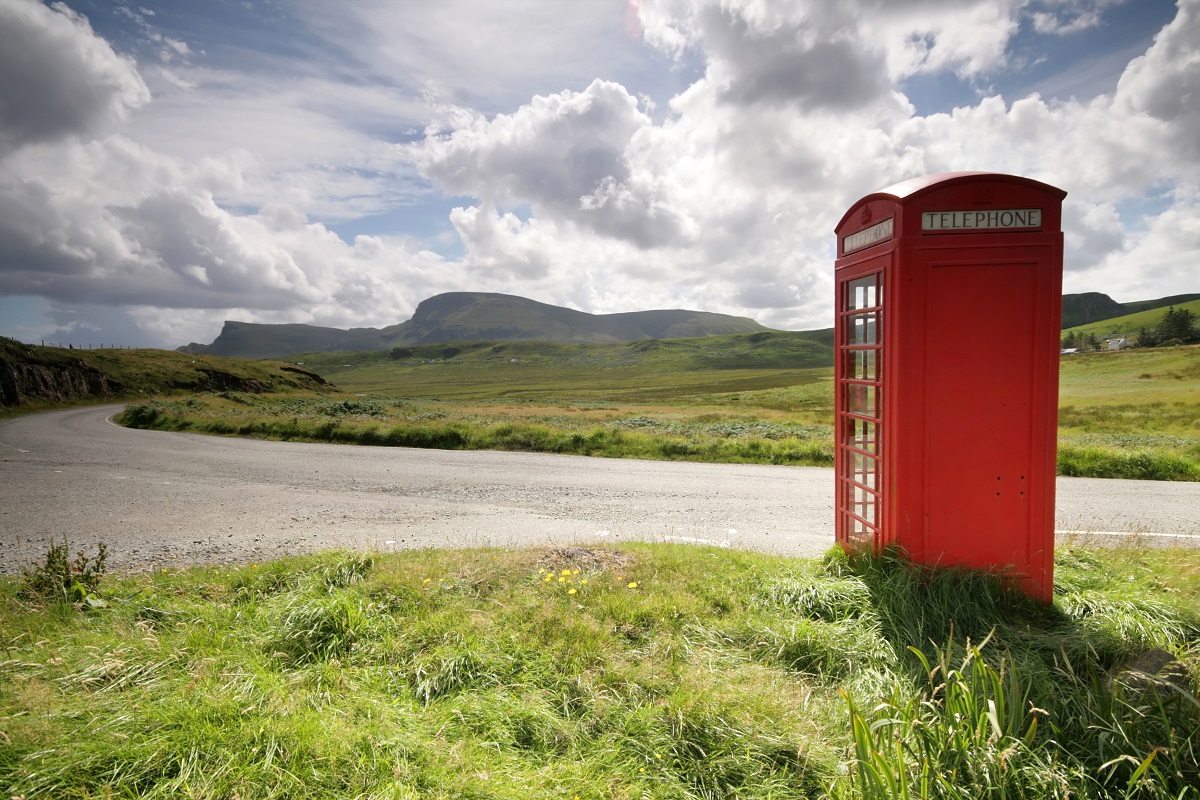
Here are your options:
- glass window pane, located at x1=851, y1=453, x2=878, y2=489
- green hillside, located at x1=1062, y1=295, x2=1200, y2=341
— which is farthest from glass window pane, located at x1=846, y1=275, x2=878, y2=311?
green hillside, located at x1=1062, y1=295, x2=1200, y2=341

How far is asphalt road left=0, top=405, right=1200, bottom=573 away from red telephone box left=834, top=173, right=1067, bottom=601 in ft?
8.80

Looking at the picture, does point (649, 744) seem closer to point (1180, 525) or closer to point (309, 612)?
point (309, 612)

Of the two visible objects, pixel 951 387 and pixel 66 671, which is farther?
pixel 951 387

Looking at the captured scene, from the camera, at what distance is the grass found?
9.33ft

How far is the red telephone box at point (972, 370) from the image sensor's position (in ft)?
15.8

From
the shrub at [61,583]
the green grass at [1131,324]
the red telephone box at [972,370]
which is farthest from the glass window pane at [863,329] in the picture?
the green grass at [1131,324]

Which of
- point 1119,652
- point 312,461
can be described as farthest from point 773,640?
point 312,461

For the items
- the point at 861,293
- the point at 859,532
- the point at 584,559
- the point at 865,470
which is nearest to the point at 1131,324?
the point at 859,532

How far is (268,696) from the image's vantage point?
348 cm

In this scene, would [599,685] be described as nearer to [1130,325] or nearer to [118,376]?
[118,376]

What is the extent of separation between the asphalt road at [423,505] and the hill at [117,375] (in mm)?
32234

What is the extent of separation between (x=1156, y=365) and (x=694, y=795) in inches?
3071

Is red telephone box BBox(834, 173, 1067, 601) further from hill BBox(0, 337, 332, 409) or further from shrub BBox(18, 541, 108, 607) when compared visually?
hill BBox(0, 337, 332, 409)

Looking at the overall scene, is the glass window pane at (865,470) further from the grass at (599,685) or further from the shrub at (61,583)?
the shrub at (61,583)
